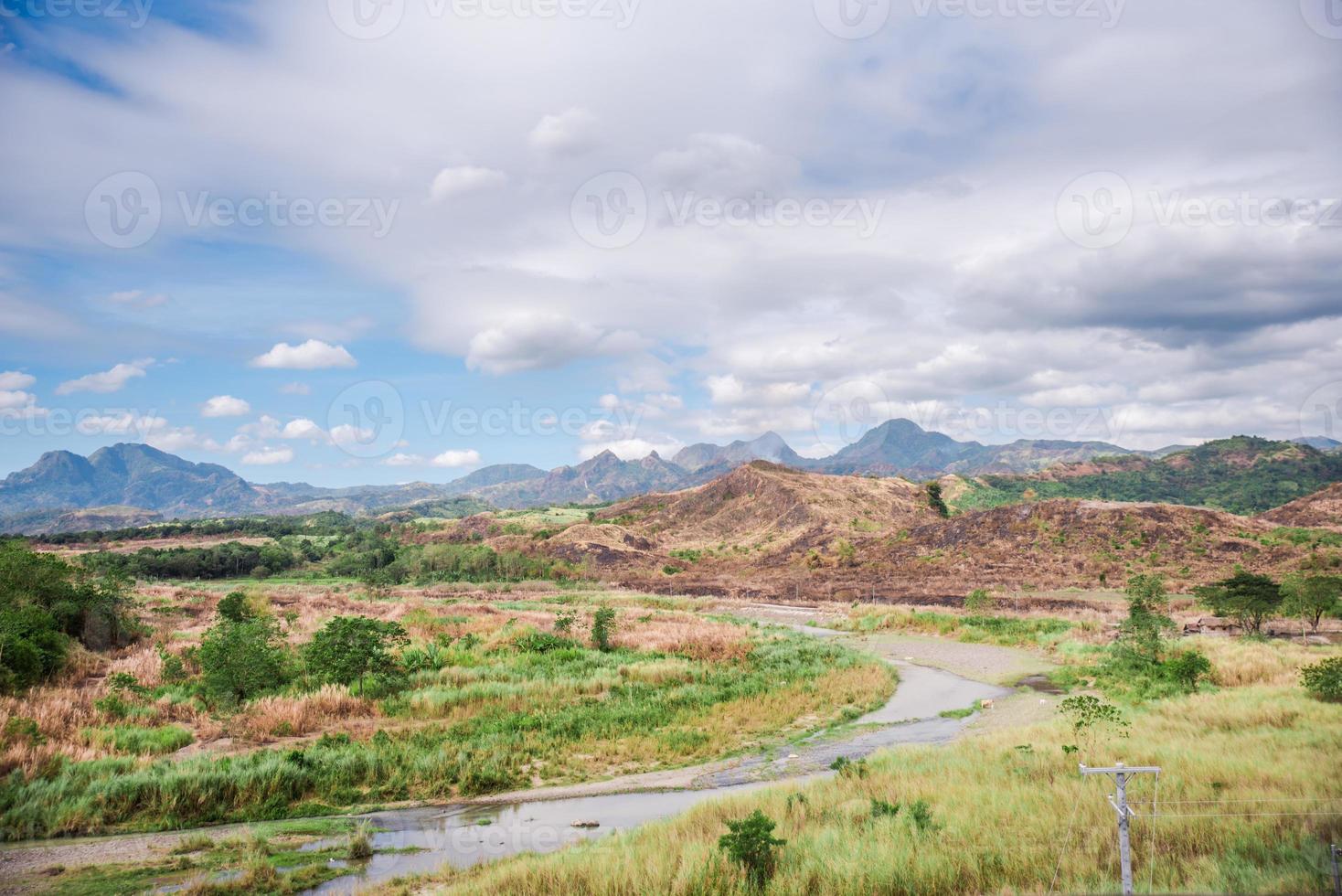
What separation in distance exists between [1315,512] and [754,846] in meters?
110

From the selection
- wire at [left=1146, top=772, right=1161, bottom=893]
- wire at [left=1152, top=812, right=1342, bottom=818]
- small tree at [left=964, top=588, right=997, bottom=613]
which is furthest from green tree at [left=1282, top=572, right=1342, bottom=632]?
wire at [left=1146, top=772, right=1161, bottom=893]

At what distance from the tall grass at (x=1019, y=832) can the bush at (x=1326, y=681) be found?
69.2 inches

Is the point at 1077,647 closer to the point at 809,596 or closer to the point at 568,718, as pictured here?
the point at 568,718

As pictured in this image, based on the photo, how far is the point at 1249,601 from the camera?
33.9m

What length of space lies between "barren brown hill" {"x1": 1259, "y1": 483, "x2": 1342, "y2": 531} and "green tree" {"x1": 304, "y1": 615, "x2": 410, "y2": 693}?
10048 cm

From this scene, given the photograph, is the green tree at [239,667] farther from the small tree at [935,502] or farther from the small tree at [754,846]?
the small tree at [935,502]

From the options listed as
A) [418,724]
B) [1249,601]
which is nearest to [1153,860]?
[418,724]

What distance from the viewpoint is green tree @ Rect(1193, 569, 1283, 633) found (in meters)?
33.7

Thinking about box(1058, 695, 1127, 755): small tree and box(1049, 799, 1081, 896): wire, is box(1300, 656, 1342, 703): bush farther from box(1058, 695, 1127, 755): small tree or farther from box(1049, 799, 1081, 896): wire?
box(1049, 799, 1081, 896): wire

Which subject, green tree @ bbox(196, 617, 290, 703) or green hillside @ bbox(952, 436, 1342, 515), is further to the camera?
green hillside @ bbox(952, 436, 1342, 515)

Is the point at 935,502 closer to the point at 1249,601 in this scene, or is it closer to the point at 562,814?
the point at 1249,601

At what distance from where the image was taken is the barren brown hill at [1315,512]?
8006 cm

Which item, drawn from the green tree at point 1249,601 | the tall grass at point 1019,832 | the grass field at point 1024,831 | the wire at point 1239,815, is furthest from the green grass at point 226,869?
the green tree at point 1249,601

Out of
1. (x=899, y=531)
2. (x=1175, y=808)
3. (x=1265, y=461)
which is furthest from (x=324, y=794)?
(x=1265, y=461)
